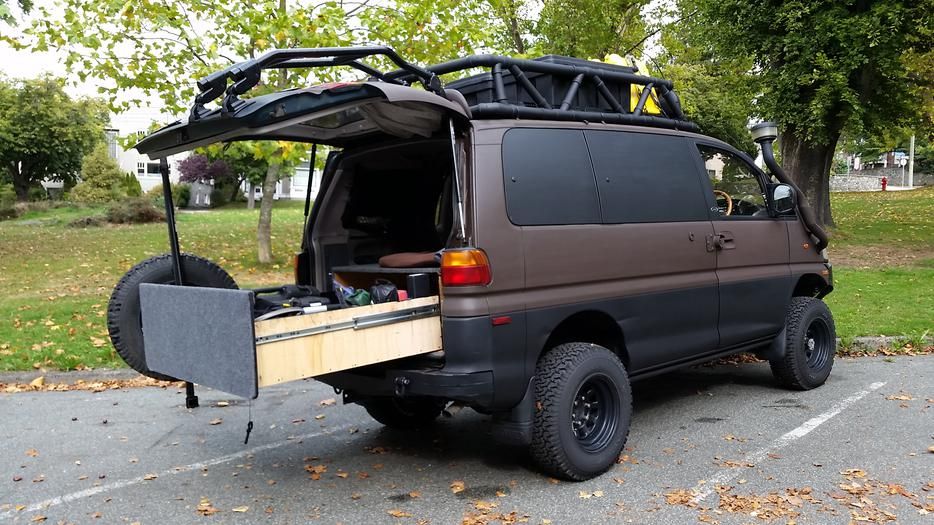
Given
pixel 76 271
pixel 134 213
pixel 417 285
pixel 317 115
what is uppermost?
pixel 317 115

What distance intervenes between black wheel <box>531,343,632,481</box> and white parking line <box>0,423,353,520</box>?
6.45 ft

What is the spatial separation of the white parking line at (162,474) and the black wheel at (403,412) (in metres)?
0.41

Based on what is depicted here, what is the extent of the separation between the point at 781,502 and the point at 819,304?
2976 millimetres

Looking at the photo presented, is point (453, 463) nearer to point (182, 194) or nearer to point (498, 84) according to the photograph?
point (498, 84)

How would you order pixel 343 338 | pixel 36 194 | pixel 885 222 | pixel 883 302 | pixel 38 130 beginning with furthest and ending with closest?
pixel 36 194, pixel 38 130, pixel 885 222, pixel 883 302, pixel 343 338

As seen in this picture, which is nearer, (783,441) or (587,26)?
(783,441)

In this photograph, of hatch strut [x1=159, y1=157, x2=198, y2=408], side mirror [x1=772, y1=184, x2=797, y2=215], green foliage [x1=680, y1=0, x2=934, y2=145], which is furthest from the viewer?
green foliage [x1=680, y1=0, x2=934, y2=145]

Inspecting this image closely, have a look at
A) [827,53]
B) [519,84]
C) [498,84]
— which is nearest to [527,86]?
[519,84]

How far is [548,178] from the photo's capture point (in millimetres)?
4570

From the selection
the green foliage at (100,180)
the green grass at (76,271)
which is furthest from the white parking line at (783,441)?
the green foliage at (100,180)

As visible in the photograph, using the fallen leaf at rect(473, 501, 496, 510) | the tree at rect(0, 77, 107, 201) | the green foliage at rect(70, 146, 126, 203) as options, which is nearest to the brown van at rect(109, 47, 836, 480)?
the fallen leaf at rect(473, 501, 496, 510)

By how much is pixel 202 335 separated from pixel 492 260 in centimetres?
152

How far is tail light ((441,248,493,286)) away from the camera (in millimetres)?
4102

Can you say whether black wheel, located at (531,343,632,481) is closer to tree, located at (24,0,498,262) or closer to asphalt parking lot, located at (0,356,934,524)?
asphalt parking lot, located at (0,356,934,524)
